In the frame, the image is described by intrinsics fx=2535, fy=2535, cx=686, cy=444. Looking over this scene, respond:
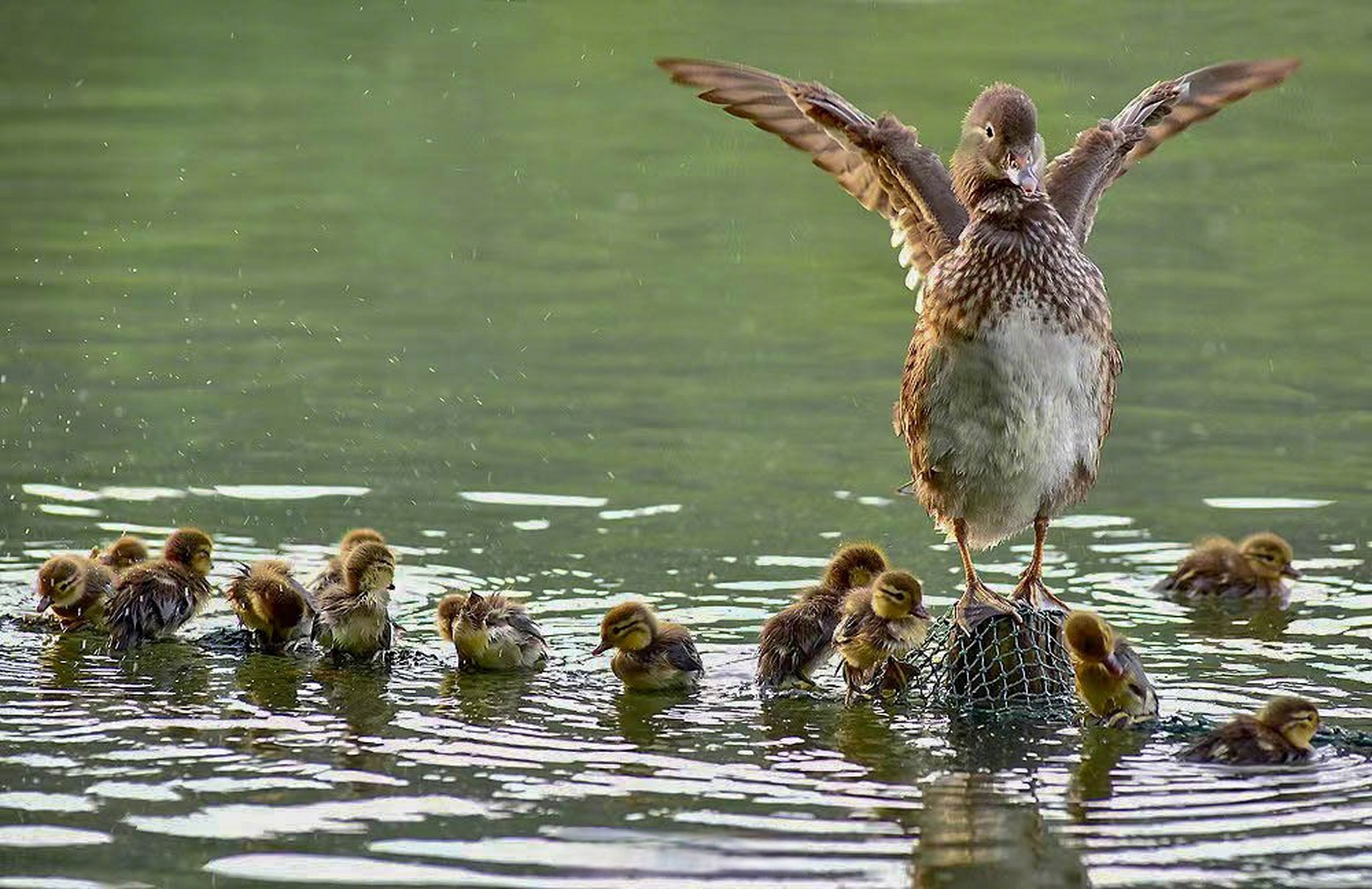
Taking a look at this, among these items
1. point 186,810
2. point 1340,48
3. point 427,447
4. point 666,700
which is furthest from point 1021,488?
point 1340,48

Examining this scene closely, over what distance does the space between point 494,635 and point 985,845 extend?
2238 mm

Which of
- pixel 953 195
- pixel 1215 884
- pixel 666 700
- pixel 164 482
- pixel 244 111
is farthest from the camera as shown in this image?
pixel 244 111

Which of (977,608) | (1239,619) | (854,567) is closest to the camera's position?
(977,608)

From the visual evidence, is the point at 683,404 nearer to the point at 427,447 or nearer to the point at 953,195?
the point at 427,447

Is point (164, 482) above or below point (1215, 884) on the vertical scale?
above

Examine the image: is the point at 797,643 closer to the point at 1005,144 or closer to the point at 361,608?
the point at 361,608

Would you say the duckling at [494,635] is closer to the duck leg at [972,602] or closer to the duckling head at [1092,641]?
the duck leg at [972,602]

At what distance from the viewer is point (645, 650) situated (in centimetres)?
791

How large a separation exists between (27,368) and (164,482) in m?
2.40

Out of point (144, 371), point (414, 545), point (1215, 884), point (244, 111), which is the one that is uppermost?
point (244, 111)

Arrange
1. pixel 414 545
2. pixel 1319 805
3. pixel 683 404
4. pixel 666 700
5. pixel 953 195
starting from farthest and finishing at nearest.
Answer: pixel 683 404 → pixel 414 545 → pixel 953 195 → pixel 666 700 → pixel 1319 805

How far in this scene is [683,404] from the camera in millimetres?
11945

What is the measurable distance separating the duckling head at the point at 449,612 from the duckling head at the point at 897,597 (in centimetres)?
142

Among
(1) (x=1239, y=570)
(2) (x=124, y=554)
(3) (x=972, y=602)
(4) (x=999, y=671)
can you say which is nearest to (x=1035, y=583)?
(3) (x=972, y=602)
